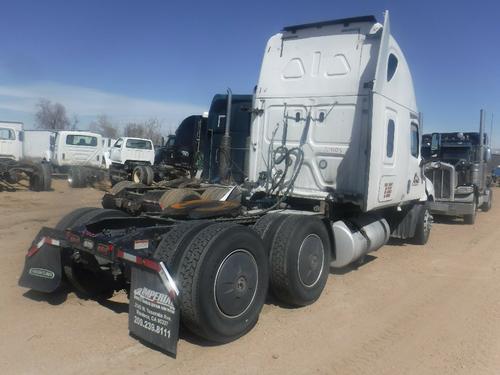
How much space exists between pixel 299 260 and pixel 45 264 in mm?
2750

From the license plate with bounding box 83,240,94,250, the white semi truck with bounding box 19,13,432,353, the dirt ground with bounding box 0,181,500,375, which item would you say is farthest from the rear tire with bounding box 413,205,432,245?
the license plate with bounding box 83,240,94,250

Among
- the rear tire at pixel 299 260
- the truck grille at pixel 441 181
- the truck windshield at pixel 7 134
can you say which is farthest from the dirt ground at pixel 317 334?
the truck windshield at pixel 7 134

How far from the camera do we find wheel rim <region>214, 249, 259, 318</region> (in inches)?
165

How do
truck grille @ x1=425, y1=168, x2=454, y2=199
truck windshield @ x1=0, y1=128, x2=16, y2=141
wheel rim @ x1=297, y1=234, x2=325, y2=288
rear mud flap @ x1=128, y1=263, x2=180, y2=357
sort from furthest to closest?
truck windshield @ x1=0, y1=128, x2=16, y2=141
truck grille @ x1=425, y1=168, x2=454, y2=199
wheel rim @ x1=297, y1=234, x2=325, y2=288
rear mud flap @ x1=128, y1=263, x2=180, y2=357

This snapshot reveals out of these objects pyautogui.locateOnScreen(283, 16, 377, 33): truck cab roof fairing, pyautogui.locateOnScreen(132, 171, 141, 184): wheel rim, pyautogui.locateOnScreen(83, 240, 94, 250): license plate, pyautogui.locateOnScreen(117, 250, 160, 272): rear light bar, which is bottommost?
pyautogui.locateOnScreen(117, 250, 160, 272): rear light bar

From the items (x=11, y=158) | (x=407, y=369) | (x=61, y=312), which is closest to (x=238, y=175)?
(x=61, y=312)

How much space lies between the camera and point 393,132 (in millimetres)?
7340

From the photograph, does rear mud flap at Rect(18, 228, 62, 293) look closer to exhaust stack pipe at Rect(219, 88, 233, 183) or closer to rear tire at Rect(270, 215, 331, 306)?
rear tire at Rect(270, 215, 331, 306)

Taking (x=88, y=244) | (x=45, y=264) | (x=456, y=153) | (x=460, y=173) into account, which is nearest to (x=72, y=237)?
(x=88, y=244)

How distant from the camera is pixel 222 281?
420cm

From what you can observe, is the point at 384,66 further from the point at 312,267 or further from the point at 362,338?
the point at 362,338

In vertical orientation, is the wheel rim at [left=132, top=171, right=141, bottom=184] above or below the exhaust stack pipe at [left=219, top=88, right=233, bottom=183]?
below

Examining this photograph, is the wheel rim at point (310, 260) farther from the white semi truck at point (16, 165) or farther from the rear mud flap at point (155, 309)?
the white semi truck at point (16, 165)

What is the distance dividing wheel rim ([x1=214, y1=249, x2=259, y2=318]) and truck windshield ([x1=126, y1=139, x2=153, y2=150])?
18.0 metres
